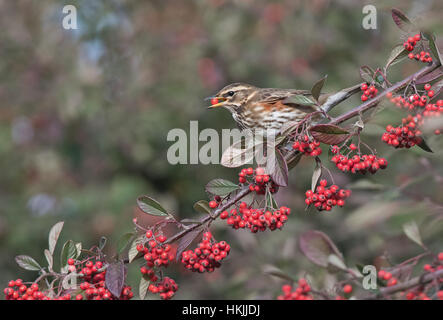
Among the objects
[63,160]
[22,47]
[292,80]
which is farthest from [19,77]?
[292,80]

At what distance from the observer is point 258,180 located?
201 centimetres

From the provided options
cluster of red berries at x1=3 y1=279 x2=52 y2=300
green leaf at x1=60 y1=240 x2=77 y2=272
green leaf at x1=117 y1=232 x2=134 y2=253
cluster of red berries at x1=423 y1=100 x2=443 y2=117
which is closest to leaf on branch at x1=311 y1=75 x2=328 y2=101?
cluster of red berries at x1=423 y1=100 x2=443 y2=117

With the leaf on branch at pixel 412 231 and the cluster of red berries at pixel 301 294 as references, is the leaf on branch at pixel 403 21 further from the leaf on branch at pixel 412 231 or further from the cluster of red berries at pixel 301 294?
the cluster of red berries at pixel 301 294

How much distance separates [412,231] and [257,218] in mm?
1026

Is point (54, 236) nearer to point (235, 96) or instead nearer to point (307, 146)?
point (307, 146)

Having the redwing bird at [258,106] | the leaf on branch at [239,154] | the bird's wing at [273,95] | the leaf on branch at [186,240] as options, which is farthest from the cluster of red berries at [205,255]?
the bird's wing at [273,95]

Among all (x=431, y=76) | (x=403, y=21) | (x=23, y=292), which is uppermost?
(x=403, y=21)

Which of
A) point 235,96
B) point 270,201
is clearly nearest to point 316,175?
point 270,201

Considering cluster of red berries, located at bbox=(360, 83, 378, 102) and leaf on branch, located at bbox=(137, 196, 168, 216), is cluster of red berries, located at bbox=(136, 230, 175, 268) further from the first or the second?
cluster of red berries, located at bbox=(360, 83, 378, 102)

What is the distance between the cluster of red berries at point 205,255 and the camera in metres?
2.04

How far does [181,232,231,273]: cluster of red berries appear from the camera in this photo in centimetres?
204

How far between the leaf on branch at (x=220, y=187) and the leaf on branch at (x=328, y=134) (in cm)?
36
